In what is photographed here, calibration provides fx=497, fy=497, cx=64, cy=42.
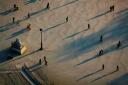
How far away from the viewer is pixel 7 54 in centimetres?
4788

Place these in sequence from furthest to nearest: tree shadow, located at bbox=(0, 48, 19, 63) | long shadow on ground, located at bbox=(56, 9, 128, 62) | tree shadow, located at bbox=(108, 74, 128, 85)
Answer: long shadow on ground, located at bbox=(56, 9, 128, 62)
tree shadow, located at bbox=(0, 48, 19, 63)
tree shadow, located at bbox=(108, 74, 128, 85)

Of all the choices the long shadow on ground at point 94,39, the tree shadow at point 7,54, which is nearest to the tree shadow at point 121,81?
the long shadow on ground at point 94,39

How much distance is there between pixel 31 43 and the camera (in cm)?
4938

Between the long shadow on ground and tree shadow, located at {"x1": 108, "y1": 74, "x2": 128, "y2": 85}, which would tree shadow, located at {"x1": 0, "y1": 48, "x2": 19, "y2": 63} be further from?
tree shadow, located at {"x1": 108, "y1": 74, "x2": 128, "y2": 85}

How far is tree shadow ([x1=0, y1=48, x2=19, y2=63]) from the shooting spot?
155 ft

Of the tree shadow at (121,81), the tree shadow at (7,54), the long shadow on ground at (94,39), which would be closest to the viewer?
the tree shadow at (121,81)

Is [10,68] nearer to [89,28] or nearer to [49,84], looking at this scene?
[49,84]

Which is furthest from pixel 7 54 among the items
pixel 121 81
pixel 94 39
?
pixel 121 81

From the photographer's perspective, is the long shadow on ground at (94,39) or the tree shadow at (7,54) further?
the long shadow on ground at (94,39)

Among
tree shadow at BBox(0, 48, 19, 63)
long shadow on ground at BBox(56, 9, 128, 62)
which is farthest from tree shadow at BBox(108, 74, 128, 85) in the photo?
tree shadow at BBox(0, 48, 19, 63)

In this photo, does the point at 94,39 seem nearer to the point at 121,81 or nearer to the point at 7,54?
the point at 121,81

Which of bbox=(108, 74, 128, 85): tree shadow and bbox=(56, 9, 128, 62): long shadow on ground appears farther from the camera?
bbox=(56, 9, 128, 62): long shadow on ground

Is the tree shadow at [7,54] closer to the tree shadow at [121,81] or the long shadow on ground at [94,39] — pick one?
the long shadow on ground at [94,39]

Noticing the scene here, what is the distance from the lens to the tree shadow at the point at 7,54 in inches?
1861
